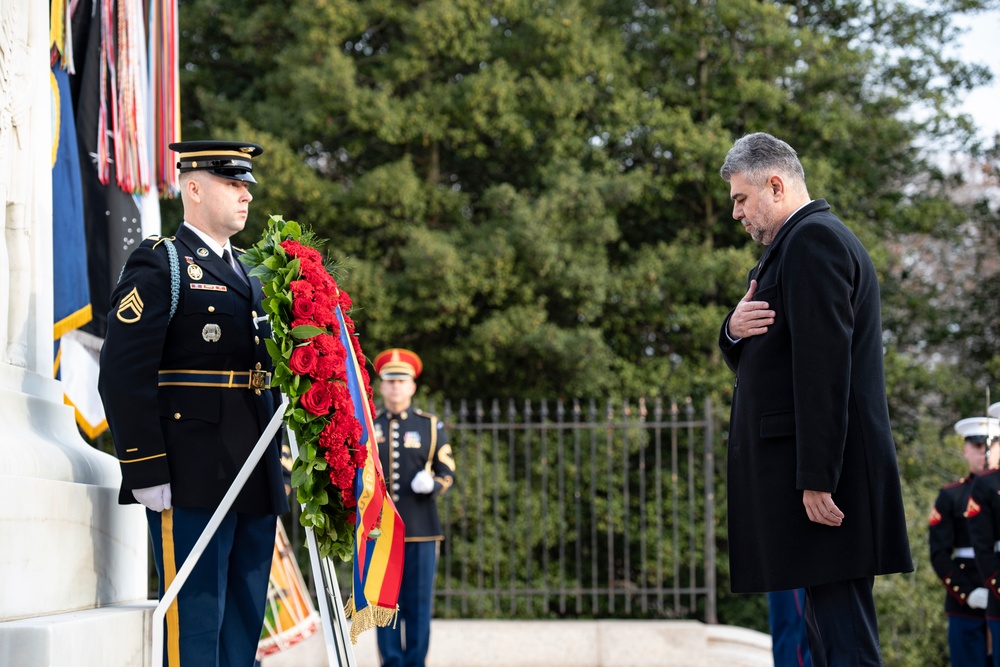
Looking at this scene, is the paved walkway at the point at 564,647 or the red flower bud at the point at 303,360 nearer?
the red flower bud at the point at 303,360

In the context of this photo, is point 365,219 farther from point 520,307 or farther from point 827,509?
point 827,509

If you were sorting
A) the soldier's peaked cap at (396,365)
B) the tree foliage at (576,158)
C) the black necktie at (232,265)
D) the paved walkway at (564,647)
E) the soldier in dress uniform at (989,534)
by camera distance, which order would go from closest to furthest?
1. the black necktie at (232,265)
2. the soldier in dress uniform at (989,534)
3. the soldier's peaked cap at (396,365)
4. the paved walkway at (564,647)
5. the tree foliage at (576,158)

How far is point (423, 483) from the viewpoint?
7293mm

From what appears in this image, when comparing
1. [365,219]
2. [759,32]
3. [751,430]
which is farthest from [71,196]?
[759,32]

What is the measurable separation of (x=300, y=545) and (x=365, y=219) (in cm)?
366

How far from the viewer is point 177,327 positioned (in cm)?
372

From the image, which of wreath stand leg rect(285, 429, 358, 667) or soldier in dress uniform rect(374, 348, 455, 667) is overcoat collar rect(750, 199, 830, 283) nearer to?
wreath stand leg rect(285, 429, 358, 667)

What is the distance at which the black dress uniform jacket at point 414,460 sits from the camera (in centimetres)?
734

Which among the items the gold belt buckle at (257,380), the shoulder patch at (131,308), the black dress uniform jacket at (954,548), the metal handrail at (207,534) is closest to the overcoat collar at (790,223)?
the metal handrail at (207,534)

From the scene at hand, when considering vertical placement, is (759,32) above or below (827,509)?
above

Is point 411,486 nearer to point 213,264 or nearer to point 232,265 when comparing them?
point 232,265

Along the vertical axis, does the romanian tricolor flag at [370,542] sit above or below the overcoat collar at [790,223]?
below

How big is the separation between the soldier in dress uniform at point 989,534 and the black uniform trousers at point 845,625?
4.45 metres

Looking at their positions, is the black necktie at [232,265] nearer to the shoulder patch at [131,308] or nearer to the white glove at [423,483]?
the shoulder patch at [131,308]
